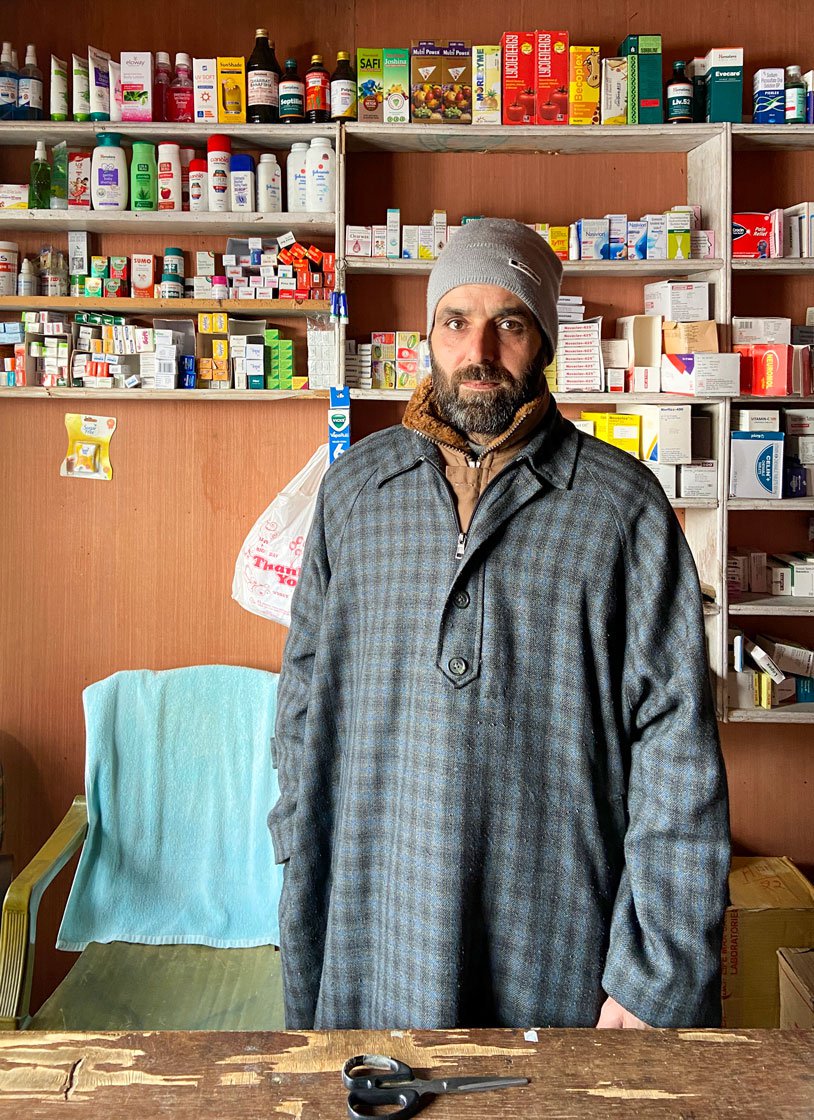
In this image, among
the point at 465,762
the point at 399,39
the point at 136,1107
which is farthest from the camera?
the point at 399,39

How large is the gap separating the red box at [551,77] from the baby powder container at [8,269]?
1.56 metres

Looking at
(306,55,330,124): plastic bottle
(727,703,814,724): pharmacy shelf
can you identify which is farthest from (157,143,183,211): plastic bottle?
(727,703,814,724): pharmacy shelf

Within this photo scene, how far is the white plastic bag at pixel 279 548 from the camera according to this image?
2932mm

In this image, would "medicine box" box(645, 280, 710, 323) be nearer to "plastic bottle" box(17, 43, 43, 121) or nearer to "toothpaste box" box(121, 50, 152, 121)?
"toothpaste box" box(121, 50, 152, 121)

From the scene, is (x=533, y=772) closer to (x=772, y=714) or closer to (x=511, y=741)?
(x=511, y=741)

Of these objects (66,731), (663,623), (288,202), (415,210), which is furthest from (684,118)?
(66,731)

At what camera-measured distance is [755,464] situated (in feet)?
8.99

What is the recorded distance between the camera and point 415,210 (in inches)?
115

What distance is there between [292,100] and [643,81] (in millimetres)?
992

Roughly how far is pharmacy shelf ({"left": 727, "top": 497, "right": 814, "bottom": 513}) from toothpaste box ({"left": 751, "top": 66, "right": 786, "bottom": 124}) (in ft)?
3.56

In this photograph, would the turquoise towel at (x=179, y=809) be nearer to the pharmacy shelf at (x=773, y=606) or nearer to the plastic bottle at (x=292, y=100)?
the pharmacy shelf at (x=773, y=606)

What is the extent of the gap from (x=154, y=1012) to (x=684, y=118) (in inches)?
108

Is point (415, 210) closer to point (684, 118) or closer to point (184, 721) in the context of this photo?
point (684, 118)

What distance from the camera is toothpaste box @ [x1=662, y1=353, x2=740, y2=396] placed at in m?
2.65
